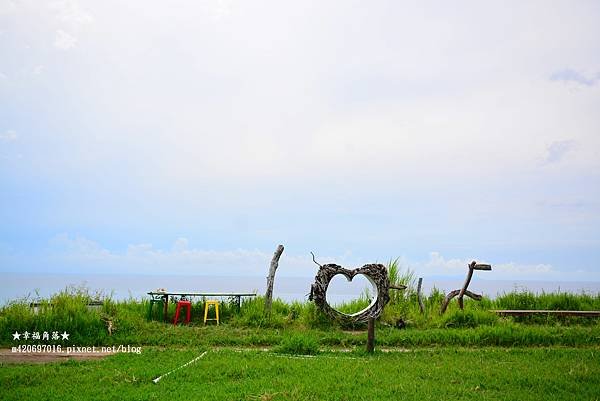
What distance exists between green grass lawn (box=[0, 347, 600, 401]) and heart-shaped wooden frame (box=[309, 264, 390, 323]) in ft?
9.98

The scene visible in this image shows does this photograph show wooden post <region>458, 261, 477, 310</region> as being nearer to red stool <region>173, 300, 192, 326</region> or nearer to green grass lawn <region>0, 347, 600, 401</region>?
green grass lawn <region>0, 347, 600, 401</region>

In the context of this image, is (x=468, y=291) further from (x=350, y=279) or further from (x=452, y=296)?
(x=350, y=279)

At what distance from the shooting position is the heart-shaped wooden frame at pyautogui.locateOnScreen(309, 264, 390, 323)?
13109 mm

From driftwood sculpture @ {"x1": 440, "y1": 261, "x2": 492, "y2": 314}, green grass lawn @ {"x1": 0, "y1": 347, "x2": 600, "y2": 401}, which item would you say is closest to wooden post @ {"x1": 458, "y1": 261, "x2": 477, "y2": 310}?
driftwood sculpture @ {"x1": 440, "y1": 261, "x2": 492, "y2": 314}

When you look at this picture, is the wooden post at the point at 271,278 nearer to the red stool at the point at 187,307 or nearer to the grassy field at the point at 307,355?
the grassy field at the point at 307,355

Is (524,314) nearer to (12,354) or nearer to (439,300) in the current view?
(439,300)

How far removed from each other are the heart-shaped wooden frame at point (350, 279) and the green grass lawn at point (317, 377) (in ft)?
9.98

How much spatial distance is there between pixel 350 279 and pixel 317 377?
5838 mm

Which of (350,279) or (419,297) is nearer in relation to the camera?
(350,279)

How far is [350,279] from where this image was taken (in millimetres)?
13812

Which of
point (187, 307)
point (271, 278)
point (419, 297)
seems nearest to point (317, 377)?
point (187, 307)

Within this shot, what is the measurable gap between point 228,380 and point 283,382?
0.83 metres

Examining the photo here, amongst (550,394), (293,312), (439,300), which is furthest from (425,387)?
(439,300)

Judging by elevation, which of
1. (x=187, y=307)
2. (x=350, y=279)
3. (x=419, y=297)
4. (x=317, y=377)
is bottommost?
(x=317, y=377)
